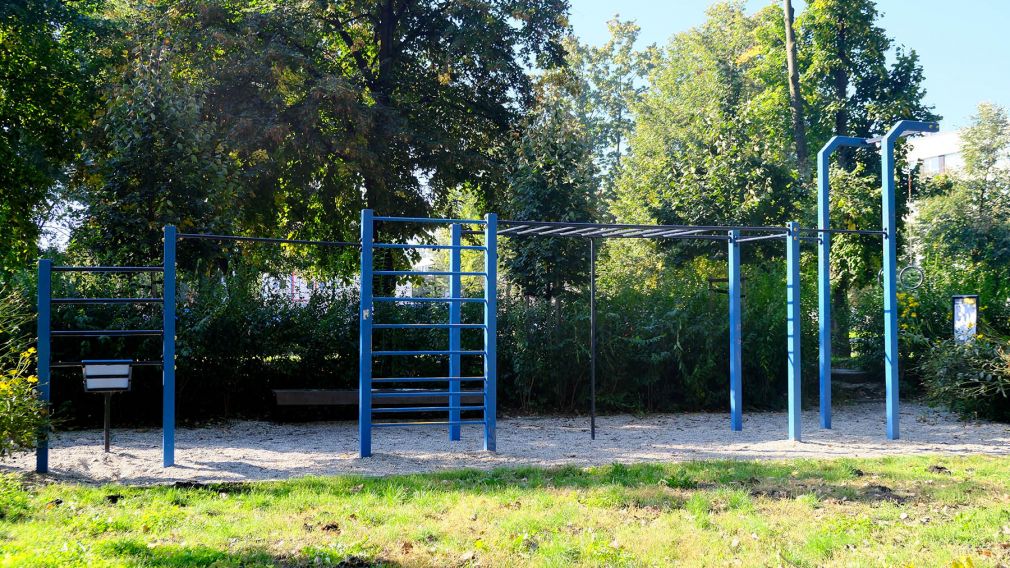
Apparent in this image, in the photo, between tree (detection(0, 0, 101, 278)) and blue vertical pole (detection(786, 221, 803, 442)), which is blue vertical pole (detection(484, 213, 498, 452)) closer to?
blue vertical pole (detection(786, 221, 803, 442))

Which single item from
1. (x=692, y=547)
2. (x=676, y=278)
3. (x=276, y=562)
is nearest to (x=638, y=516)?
(x=692, y=547)

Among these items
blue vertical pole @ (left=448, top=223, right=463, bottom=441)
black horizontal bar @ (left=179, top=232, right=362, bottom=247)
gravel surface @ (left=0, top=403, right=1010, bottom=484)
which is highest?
black horizontal bar @ (left=179, top=232, right=362, bottom=247)

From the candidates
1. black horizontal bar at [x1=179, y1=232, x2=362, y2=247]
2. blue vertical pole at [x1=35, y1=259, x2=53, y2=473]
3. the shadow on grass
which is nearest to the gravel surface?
blue vertical pole at [x1=35, y1=259, x2=53, y2=473]

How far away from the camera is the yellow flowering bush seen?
6.74 m

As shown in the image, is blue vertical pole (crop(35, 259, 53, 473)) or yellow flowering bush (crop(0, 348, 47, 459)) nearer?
yellow flowering bush (crop(0, 348, 47, 459))

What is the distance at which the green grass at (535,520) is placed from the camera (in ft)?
15.5

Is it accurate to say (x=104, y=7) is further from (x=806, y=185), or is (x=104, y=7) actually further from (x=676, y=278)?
(x=806, y=185)

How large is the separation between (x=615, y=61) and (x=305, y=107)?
33098mm

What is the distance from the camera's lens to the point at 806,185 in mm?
18141

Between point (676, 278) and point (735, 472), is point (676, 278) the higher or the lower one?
the higher one

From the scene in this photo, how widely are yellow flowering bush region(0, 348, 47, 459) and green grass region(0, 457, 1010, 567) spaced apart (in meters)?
0.29

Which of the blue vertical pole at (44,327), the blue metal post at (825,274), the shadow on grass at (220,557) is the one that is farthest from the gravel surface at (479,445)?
the shadow on grass at (220,557)

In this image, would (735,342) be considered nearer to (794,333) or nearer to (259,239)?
(794,333)

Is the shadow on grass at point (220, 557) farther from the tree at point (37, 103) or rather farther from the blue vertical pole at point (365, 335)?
the tree at point (37, 103)
